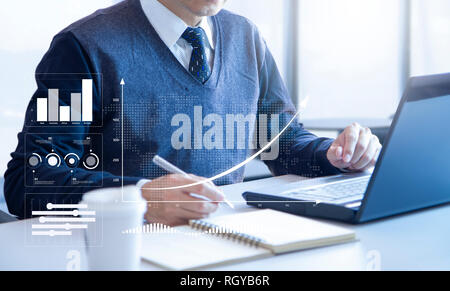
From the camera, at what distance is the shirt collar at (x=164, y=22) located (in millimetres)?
1069

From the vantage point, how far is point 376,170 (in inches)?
24.9

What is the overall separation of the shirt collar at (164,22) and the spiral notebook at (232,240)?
1.57 feet

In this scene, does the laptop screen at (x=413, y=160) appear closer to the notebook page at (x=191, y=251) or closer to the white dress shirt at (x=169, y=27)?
the notebook page at (x=191, y=251)

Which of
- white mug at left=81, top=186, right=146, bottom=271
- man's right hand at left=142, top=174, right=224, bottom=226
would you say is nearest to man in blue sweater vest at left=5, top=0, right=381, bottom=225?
man's right hand at left=142, top=174, right=224, bottom=226

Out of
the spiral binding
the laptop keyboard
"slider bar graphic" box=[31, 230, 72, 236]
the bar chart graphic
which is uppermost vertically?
the bar chart graphic

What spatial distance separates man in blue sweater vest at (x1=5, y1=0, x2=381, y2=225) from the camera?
2.40ft

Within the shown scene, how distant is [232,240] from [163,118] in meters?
0.36

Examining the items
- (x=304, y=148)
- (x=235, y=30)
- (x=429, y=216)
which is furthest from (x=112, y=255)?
(x=235, y=30)

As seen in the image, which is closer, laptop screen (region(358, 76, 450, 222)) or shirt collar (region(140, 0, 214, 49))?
laptop screen (region(358, 76, 450, 222))

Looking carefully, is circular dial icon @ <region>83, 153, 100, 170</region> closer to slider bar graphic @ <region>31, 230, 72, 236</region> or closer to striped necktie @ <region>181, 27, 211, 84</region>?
slider bar graphic @ <region>31, 230, 72, 236</region>

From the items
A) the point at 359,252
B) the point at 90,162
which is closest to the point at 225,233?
the point at 359,252

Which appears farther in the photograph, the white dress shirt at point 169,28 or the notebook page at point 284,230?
the white dress shirt at point 169,28

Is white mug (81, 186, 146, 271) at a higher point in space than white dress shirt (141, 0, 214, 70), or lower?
lower

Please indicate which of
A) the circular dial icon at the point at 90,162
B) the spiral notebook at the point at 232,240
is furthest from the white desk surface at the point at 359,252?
the circular dial icon at the point at 90,162
